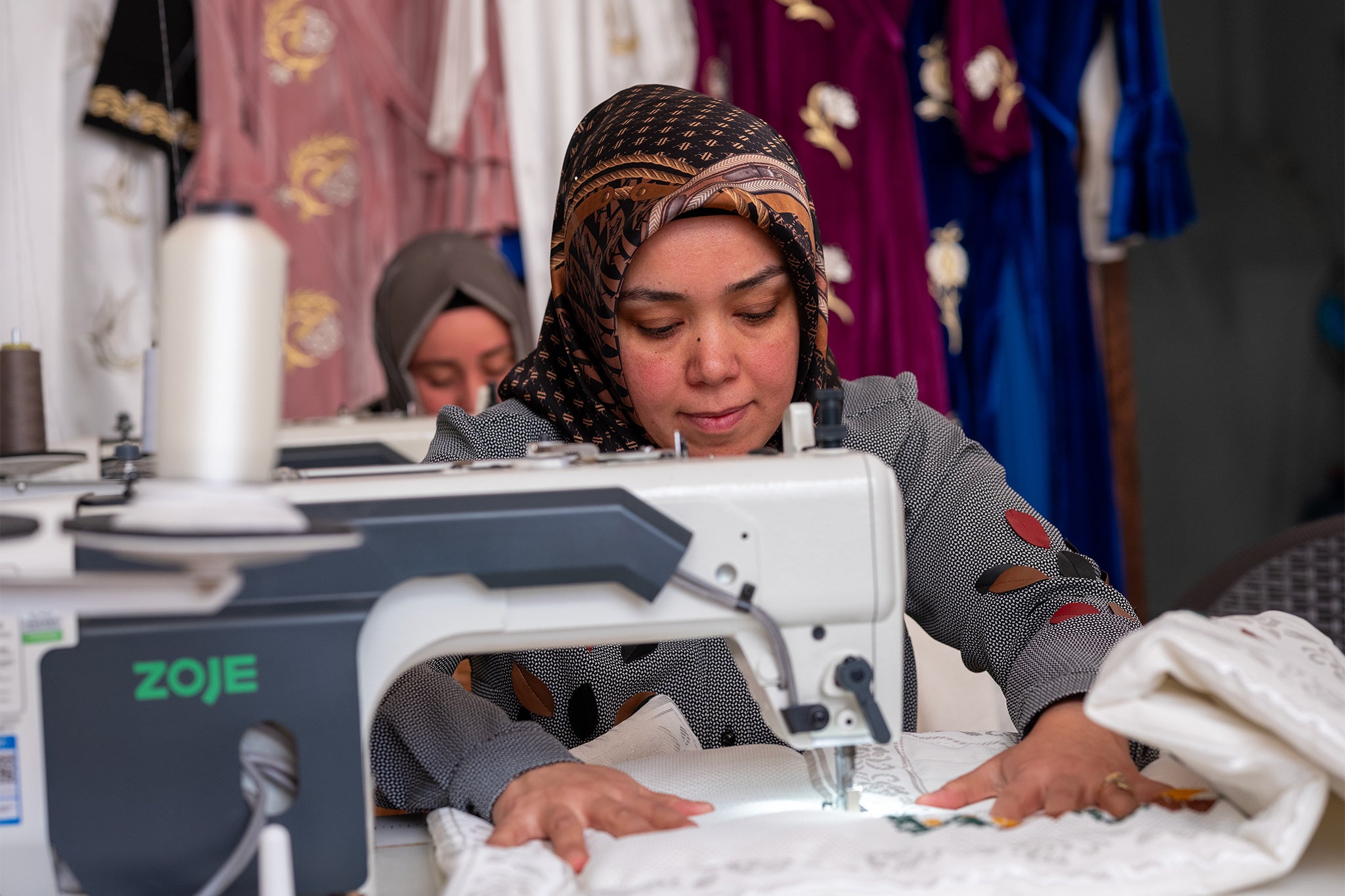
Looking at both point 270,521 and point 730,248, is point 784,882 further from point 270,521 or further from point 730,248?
point 730,248

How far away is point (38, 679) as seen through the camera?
897 mm

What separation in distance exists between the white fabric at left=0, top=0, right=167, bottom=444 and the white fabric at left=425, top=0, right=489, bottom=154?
2.11 feet

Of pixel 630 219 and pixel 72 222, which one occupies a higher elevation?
pixel 72 222

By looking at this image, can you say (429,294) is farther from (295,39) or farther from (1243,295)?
(1243,295)

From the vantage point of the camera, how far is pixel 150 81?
2.80 m

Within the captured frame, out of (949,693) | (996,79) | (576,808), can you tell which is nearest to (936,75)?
(996,79)

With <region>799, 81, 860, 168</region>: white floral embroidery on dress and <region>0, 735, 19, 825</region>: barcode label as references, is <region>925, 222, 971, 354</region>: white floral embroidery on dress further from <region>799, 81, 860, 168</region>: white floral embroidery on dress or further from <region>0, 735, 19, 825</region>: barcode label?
<region>0, 735, 19, 825</region>: barcode label

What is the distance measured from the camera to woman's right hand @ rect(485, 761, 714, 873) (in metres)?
0.95

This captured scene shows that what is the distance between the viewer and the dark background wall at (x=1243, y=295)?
3033 mm

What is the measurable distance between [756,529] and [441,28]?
2462mm

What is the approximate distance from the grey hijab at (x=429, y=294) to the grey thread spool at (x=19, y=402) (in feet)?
3.77

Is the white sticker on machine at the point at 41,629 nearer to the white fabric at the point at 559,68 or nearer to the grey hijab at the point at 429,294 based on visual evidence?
the grey hijab at the point at 429,294

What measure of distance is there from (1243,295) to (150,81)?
2634mm

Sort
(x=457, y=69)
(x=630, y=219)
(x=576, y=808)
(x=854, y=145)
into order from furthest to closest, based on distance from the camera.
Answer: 1. (x=457, y=69)
2. (x=854, y=145)
3. (x=630, y=219)
4. (x=576, y=808)
